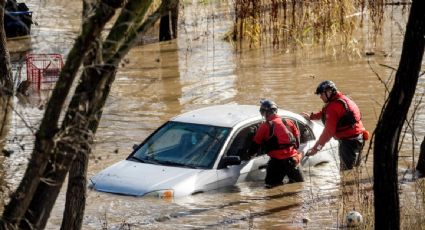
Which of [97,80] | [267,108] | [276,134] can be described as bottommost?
[97,80]

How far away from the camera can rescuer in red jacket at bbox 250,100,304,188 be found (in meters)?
14.5

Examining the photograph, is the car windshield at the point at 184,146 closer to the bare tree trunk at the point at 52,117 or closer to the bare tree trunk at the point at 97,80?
the bare tree trunk at the point at 97,80

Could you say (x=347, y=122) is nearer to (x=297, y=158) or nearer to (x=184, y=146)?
(x=297, y=158)

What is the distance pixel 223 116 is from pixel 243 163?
792 millimetres

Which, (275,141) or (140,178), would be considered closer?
(140,178)

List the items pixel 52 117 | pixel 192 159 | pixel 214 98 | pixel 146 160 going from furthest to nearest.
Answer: pixel 214 98 < pixel 146 160 < pixel 192 159 < pixel 52 117

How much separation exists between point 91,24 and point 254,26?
1395cm

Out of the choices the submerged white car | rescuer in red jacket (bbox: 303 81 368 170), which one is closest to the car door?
the submerged white car

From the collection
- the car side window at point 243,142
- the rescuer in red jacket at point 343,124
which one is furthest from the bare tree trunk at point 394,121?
the rescuer in red jacket at point 343,124

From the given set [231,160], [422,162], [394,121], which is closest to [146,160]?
[231,160]

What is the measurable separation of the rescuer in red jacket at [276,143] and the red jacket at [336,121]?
0.48 metres

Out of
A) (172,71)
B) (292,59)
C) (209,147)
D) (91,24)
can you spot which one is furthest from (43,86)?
(91,24)

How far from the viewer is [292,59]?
27250mm

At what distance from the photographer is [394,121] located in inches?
355
